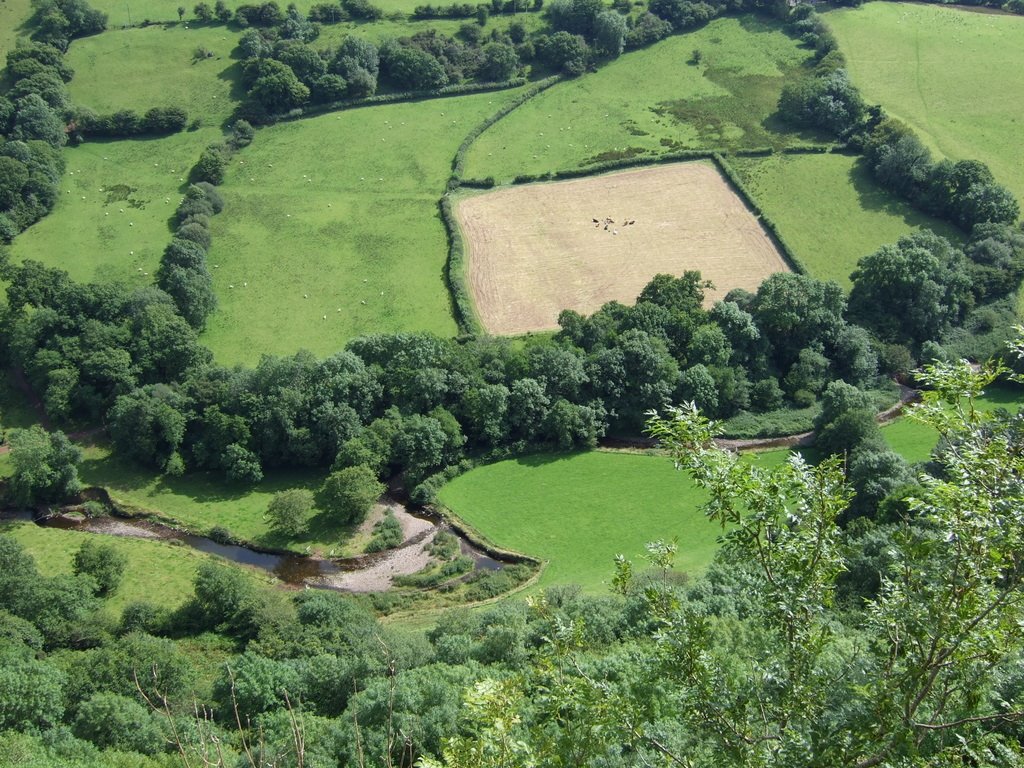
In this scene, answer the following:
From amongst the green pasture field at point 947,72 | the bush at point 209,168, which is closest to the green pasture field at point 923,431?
the green pasture field at point 947,72

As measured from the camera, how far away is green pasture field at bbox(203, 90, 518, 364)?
71.6 metres

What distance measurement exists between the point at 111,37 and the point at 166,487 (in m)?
72.9

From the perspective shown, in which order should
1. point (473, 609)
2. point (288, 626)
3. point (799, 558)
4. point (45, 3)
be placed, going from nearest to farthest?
1. point (799, 558)
2. point (288, 626)
3. point (473, 609)
4. point (45, 3)

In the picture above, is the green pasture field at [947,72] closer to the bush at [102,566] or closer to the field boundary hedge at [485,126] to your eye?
the field boundary hedge at [485,126]

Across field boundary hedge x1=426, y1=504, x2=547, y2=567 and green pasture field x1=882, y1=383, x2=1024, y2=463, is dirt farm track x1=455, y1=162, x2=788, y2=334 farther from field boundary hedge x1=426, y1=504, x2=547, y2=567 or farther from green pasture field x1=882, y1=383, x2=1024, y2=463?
field boundary hedge x1=426, y1=504, x2=547, y2=567

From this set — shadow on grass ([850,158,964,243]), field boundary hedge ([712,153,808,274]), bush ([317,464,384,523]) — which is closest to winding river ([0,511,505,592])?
bush ([317,464,384,523])

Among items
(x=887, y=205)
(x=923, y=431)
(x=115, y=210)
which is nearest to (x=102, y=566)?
(x=115, y=210)

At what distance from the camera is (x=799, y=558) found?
17016mm

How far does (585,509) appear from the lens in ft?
184

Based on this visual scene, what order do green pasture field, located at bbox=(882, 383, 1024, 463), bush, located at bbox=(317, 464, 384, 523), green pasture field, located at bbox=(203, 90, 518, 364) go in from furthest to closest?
1. green pasture field, located at bbox=(203, 90, 518, 364)
2. green pasture field, located at bbox=(882, 383, 1024, 463)
3. bush, located at bbox=(317, 464, 384, 523)

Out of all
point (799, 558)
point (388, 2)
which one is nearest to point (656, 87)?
point (388, 2)

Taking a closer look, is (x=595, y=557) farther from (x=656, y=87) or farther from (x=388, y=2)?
(x=388, y=2)

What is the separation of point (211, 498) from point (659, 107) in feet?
220

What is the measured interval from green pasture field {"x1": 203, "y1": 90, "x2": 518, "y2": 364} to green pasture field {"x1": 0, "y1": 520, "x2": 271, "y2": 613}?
730 inches
